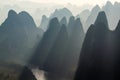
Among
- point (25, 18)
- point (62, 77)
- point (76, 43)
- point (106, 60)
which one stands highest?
point (25, 18)

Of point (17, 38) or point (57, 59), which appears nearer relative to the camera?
point (57, 59)

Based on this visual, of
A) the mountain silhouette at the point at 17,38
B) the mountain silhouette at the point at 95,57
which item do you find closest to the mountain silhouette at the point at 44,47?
the mountain silhouette at the point at 17,38

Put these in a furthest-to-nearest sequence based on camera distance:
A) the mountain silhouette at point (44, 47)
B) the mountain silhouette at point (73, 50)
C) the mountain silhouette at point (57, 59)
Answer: the mountain silhouette at point (44, 47) < the mountain silhouette at point (73, 50) < the mountain silhouette at point (57, 59)

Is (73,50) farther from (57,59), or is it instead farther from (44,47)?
(44,47)

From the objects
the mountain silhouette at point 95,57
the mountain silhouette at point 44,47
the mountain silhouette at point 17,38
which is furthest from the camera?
the mountain silhouette at point 17,38

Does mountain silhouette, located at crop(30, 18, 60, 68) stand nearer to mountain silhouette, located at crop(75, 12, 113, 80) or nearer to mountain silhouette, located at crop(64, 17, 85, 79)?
mountain silhouette, located at crop(64, 17, 85, 79)

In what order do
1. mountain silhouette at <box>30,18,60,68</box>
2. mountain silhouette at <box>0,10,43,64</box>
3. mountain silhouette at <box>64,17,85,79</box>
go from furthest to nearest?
mountain silhouette at <box>0,10,43,64</box> < mountain silhouette at <box>30,18,60,68</box> < mountain silhouette at <box>64,17,85,79</box>

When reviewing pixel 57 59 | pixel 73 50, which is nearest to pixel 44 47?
pixel 73 50

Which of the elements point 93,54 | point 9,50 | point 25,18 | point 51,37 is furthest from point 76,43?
point 25,18

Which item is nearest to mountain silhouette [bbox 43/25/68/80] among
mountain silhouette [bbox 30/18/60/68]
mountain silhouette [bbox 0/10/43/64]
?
mountain silhouette [bbox 30/18/60/68]

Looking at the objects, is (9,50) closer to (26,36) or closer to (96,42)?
(26,36)

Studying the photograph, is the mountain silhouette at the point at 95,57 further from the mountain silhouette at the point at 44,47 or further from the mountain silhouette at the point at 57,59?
the mountain silhouette at the point at 44,47
